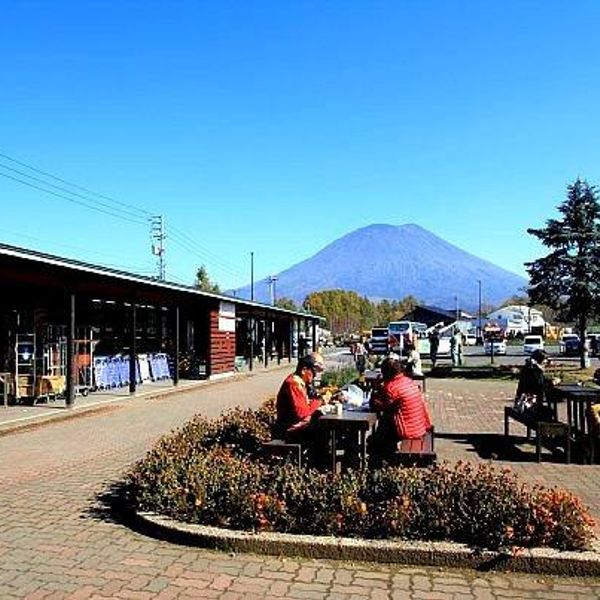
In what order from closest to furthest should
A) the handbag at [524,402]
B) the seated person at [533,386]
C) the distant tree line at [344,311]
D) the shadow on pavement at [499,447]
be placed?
the shadow on pavement at [499,447] → the seated person at [533,386] → the handbag at [524,402] → the distant tree line at [344,311]

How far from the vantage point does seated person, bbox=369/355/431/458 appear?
7.43 meters

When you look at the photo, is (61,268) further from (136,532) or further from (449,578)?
(449,578)

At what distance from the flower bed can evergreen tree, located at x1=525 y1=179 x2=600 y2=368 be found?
24428 millimetres

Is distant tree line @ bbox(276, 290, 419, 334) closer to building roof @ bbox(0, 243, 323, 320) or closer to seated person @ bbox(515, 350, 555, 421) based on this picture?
building roof @ bbox(0, 243, 323, 320)

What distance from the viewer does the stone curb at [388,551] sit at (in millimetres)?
4980

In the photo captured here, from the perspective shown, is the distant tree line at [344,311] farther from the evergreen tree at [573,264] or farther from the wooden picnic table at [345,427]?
the wooden picnic table at [345,427]

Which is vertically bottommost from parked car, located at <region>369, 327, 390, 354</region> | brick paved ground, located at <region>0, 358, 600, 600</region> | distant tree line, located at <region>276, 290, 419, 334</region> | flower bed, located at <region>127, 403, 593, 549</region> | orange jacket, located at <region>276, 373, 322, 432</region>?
brick paved ground, located at <region>0, 358, 600, 600</region>

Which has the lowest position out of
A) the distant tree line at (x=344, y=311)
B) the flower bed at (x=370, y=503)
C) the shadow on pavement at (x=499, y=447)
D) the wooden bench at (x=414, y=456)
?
the shadow on pavement at (x=499, y=447)

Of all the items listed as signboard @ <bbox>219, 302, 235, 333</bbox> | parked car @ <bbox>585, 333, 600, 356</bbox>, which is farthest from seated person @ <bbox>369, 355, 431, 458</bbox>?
parked car @ <bbox>585, 333, 600, 356</bbox>

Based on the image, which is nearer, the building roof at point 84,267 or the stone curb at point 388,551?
the stone curb at point 388,551

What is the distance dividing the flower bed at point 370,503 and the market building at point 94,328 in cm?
652

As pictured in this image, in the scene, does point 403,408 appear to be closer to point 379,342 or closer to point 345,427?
point 345,427

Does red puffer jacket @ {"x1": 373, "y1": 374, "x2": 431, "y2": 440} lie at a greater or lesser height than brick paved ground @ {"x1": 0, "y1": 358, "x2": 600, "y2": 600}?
greater

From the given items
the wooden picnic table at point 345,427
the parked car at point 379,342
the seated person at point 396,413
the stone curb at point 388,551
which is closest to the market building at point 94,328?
the wooden picnic table at point 345,427
